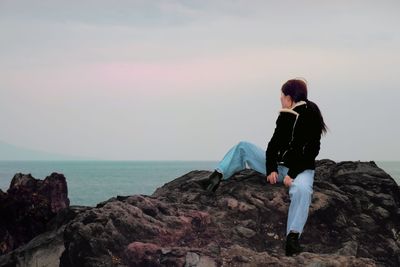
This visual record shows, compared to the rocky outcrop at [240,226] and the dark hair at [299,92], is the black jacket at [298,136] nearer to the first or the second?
the dark hair at [299,92]

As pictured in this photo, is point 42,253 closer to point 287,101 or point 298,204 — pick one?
point 298,204

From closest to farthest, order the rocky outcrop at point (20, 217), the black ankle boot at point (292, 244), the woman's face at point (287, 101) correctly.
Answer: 1. the black ankle boot at point (292, 244)
2. the woman's face at point (287, 101)
3. the rocky outcrop at point (20, 217)

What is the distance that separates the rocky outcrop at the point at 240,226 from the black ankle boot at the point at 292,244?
231mm

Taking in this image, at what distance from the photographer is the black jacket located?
38.4 feet

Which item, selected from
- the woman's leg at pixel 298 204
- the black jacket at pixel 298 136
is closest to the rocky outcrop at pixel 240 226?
the woman's leg at pixel 298 204

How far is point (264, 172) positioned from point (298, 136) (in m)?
1.73

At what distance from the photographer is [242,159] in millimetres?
13273

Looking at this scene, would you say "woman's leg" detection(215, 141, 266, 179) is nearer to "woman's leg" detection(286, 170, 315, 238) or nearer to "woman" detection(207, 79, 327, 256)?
"woman" detection(207, 79, 327, 256)

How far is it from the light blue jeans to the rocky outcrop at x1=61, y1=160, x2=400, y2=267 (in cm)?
63

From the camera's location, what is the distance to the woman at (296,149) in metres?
11.6

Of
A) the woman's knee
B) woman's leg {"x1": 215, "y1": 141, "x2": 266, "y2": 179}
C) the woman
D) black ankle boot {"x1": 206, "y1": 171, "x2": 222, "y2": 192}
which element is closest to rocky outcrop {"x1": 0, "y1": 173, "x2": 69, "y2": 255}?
black ankle boot {"x1": 206, "y1": 171, "x2": 222, "y2": 192}

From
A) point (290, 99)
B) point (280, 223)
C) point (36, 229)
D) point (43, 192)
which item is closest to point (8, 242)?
point (36, 229)

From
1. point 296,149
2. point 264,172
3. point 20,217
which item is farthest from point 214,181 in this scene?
point 20,217

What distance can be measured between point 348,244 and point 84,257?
214 inches
